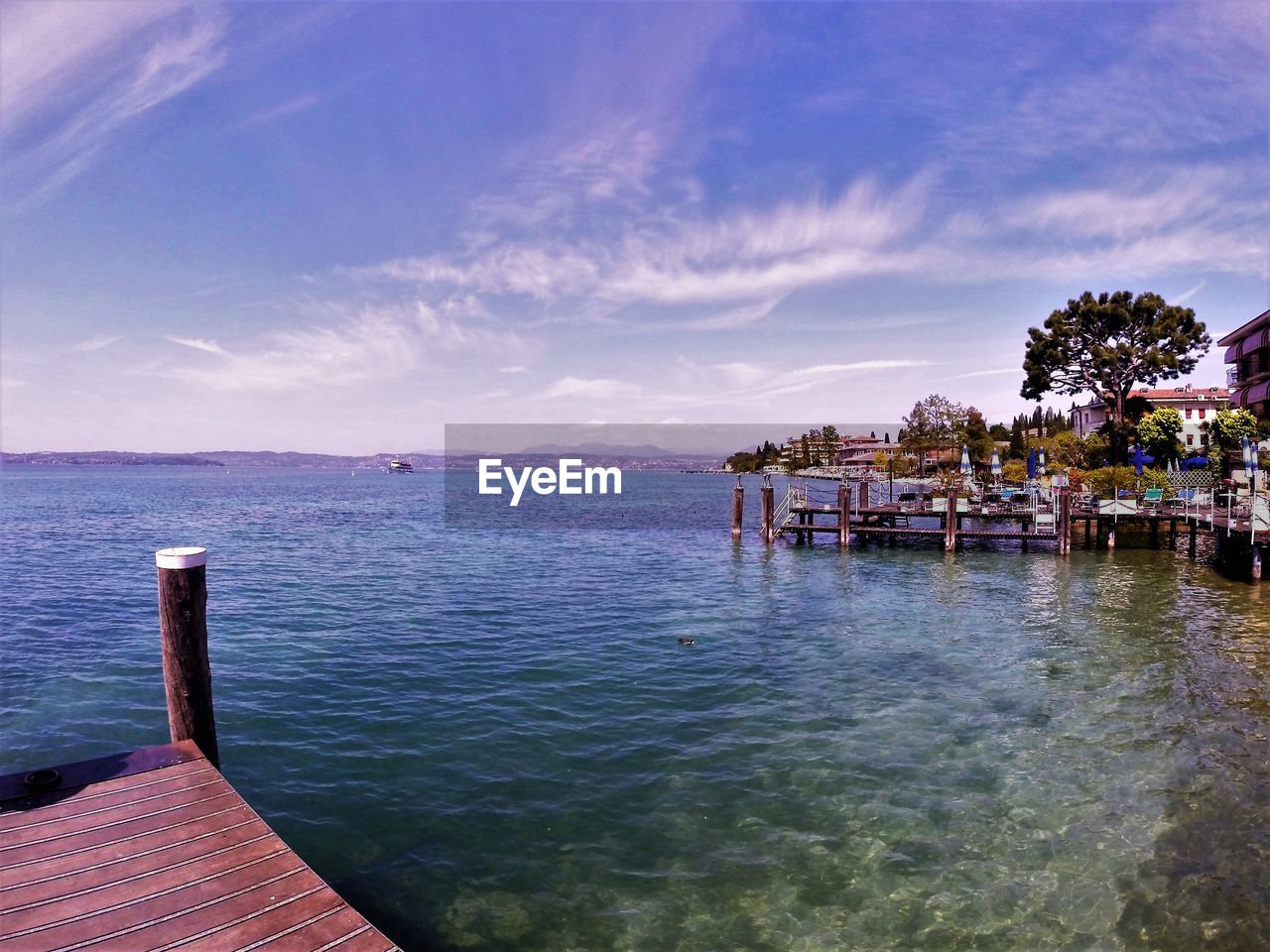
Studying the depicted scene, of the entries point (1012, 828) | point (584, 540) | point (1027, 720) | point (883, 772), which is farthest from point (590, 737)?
point (584, 540)

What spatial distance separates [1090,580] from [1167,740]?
19.3m

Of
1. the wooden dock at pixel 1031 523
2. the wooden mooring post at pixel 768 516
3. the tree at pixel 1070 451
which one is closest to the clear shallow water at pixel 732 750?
the wooden dock at pixel 1031 523

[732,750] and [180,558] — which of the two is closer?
[180,558]

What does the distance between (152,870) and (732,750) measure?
880 centimetres

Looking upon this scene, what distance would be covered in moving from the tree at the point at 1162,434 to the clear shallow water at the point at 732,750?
39350 millimetres

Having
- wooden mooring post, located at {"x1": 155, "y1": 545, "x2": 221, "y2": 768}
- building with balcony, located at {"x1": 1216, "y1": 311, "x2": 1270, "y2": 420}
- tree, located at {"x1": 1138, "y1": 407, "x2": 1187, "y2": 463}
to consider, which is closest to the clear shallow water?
wooden mooring post, located at {"x1": 155, "y1": 545, "x2": 221, "y2": 768}

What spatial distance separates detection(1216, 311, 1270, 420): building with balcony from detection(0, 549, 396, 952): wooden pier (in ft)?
234

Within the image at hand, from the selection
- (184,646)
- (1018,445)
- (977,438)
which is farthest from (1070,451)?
(184,646)

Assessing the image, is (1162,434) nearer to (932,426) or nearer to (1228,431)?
(1228,431)

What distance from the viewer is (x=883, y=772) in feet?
38.7

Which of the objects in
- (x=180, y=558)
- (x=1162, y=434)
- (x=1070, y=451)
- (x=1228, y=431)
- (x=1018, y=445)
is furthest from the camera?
(x=1018, y=445)

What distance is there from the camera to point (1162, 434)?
60219mm

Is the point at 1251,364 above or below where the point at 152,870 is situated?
above

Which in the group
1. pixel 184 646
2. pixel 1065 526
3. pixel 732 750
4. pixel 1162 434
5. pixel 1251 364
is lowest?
pixel 732 750
